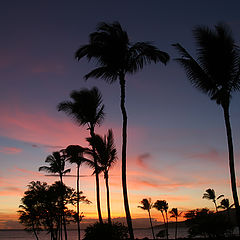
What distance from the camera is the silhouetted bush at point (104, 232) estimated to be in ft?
54.9

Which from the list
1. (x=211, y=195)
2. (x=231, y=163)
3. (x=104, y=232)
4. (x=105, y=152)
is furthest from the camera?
(x=211, y=195)

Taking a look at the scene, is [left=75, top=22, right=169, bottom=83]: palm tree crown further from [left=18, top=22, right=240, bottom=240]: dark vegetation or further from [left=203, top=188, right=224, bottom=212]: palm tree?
[left=203, top=188, right=224, bottom=212]: palm tree

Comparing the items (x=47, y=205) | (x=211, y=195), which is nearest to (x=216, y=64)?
(x=47, y=205)

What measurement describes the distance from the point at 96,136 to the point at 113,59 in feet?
33.3

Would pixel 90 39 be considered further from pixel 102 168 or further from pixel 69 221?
pixel 69 221

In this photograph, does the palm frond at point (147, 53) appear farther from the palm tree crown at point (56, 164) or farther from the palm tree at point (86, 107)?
the palm tree crown at point (56, 164)

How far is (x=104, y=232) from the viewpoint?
1684 centimetres

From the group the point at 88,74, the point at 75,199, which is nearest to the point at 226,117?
the point at 88,74

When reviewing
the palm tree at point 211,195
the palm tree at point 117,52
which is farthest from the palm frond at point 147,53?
the palm tree at point 211,195

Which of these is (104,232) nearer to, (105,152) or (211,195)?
(105,152)

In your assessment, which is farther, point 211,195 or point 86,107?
point 211,195

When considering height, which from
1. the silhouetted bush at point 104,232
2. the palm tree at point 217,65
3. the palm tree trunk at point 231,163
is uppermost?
the palm tree at point 217,65

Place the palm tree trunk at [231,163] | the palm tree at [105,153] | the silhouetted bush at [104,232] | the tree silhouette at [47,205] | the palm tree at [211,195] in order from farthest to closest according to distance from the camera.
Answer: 1. the palm tree at [211,195]
2. the tree silhouette at [47,205]
3. the palm tree at [105,153]
4. the silhouetted bush at [104,232]
5. the palm tree trunk at [231,163]

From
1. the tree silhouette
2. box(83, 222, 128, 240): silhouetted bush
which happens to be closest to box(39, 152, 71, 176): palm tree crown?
the tree silhouette
